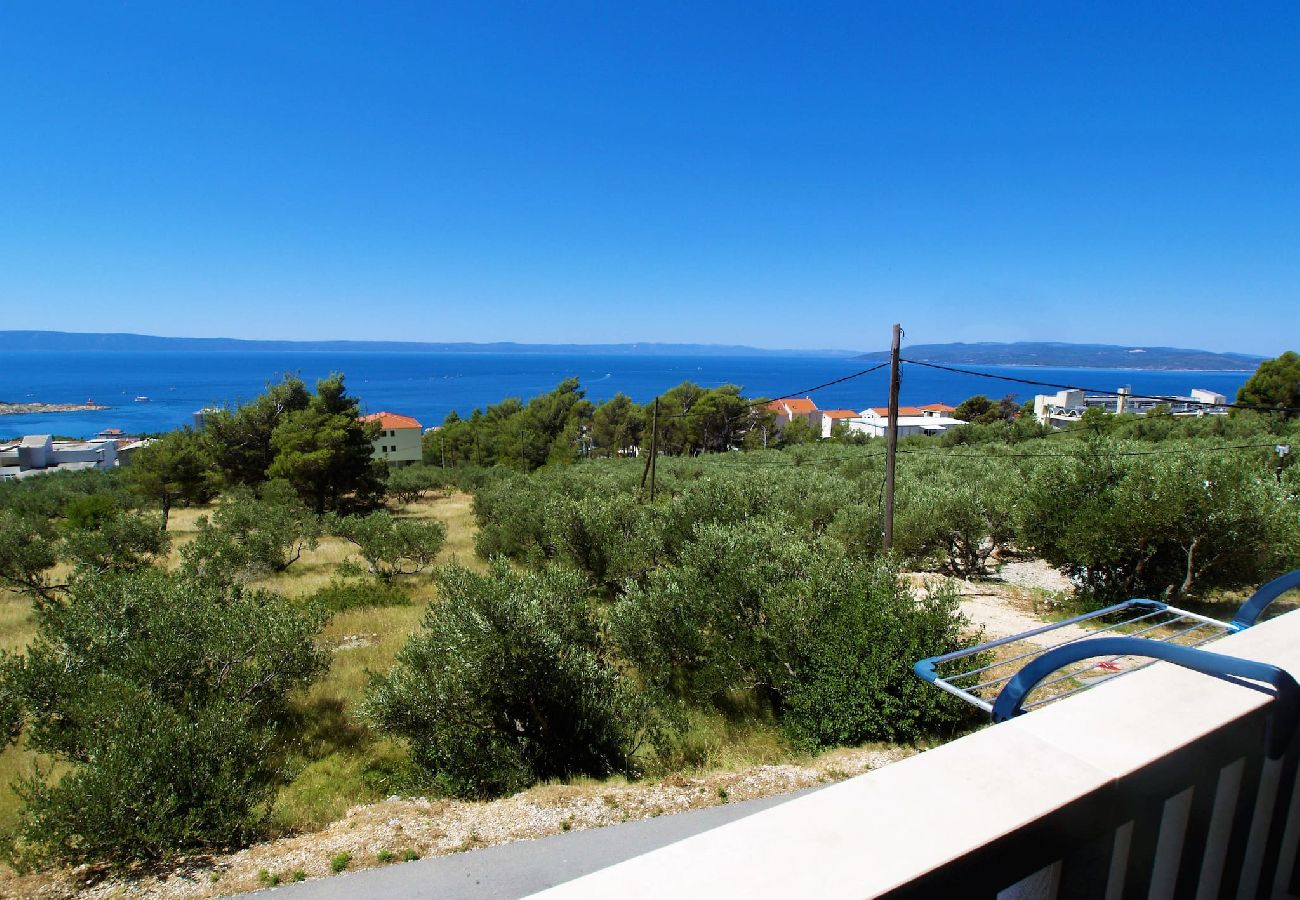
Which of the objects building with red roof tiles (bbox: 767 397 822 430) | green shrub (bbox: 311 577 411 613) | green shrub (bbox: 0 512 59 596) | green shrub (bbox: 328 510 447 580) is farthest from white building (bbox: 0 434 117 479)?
building with red roof tiles (bbox: 767 397 822 430)

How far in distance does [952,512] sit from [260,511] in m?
25.5

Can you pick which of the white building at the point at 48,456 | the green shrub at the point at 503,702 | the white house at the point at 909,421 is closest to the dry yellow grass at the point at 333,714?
the green shrub at the point at 503,702

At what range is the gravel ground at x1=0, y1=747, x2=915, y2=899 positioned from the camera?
631cm

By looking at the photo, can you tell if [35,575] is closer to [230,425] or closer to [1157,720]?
[230,425]

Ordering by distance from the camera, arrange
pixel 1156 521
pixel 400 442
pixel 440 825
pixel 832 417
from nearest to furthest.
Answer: pixel 440 825 → pixel 1156 521 → pixel 400 442 → pixel 832 417

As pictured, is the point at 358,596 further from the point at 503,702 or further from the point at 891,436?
the point at 891,436

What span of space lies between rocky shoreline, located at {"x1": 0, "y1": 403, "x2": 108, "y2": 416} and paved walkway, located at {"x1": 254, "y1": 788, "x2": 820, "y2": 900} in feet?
671

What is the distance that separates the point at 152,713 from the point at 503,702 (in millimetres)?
4374

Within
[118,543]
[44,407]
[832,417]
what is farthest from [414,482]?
[44,407]

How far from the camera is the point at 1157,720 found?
4.05 ft

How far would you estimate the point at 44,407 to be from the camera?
161625 mm

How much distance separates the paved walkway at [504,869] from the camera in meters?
5.77

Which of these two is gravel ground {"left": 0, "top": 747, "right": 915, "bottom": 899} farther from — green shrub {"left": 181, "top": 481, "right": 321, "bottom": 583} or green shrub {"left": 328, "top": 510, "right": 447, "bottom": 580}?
green shrub {"left": 328, "top": 510, "right": 447, "bottom": 580}

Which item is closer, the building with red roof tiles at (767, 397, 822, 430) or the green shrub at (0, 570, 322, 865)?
the green shrub at (0, 570, 322, 865)
